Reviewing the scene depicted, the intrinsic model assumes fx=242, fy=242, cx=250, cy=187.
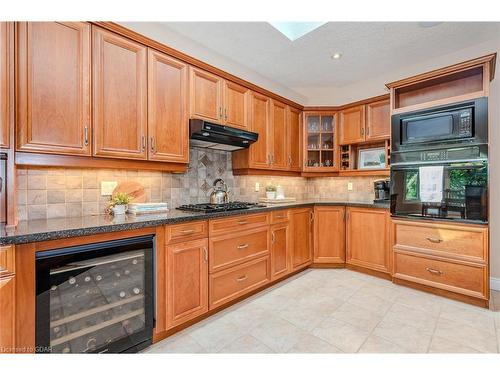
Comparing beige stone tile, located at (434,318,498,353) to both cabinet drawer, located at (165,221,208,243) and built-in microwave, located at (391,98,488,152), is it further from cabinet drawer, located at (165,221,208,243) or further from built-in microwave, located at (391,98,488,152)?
cabinet drawer, located at (165,221,208,243)

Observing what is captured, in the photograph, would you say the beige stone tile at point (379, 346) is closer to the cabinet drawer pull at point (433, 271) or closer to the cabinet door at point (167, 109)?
the cabinet drawer pull at point (433, 271)

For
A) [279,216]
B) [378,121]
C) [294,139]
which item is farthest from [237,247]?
[378,121]

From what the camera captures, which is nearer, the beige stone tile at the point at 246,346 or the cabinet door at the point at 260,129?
the beige stone tile at the point at 246,346

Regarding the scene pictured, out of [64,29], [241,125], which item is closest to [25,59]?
[64,29]

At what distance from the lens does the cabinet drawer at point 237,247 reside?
2096 millimetres

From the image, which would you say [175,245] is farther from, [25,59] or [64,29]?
[64,29]

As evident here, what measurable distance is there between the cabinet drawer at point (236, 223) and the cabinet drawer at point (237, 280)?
0.36 metres

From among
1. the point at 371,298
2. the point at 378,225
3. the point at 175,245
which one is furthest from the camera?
the point at 378,225

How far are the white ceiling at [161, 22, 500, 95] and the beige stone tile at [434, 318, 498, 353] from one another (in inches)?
104

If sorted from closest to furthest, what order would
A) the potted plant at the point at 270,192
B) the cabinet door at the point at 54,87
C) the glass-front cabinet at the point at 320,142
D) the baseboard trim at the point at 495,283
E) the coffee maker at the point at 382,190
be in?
the cabinet door at the point at 54,87 < the baseboard trim at the point at 495,283 < the coffee maker at the point at 382,190 < the potted plant at the point at 270,192 < the glass-front cabinet at the point at 320,142

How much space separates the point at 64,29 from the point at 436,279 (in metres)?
3.82

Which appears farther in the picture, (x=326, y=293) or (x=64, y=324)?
(x=326, y=293)

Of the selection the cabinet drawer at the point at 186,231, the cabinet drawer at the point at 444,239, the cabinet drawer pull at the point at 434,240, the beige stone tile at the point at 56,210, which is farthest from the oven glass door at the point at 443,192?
the beige stone tile at the point at 56,210
